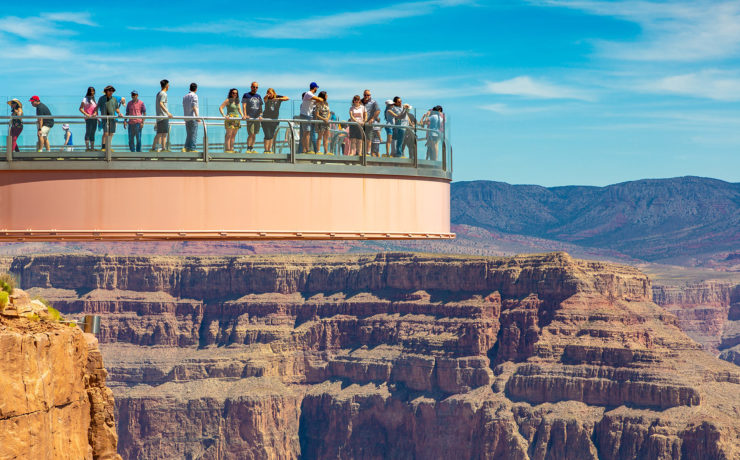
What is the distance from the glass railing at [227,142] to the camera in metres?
26.3

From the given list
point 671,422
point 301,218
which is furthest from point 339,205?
point 671,422

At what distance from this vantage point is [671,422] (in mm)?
196375

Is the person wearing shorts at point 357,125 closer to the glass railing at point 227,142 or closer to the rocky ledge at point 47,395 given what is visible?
the glass railing at point 227,142

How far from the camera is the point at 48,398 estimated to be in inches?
1081

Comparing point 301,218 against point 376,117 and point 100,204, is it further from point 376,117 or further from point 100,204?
point 376,117

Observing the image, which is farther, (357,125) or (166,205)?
(357,125)

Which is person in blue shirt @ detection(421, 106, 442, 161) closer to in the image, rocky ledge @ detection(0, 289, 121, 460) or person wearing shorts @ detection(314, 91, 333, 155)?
Result: person wearing shorts @ detection(314, 91, 333, 155)

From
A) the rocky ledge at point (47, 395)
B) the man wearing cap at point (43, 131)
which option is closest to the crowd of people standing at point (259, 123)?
the man wearing cap at point (43, 131)

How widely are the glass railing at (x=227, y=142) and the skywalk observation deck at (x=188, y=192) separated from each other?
0.04 m

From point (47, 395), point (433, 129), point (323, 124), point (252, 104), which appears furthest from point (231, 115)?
point (47, 395)

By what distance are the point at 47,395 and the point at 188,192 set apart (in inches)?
207

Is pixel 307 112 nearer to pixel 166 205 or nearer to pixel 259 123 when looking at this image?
pixel 259 123

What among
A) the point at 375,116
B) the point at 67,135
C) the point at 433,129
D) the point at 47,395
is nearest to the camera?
the point at 47,395

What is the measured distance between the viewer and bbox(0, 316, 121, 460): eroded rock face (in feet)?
85.3
